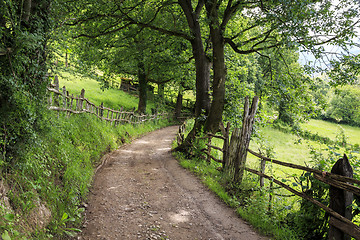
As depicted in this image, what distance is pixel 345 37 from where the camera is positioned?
24.3ft

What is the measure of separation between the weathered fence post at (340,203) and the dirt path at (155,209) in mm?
1329

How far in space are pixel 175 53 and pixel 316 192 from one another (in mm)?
10964

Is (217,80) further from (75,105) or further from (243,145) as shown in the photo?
(75,105)

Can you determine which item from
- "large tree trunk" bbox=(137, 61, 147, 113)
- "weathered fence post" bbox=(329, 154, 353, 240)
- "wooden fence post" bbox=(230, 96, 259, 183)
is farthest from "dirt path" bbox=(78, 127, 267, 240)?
"large tree trunk" bbox=(137, 61, 147, 113)

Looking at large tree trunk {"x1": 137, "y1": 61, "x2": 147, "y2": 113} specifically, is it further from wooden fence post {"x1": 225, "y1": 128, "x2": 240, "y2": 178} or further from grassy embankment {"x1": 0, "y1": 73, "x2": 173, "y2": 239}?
wooden fence post {"x1": 225, "y1": 128, "x2": 240, "y2": 178}

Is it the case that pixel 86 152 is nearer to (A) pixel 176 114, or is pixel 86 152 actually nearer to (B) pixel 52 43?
(B) pixel 52 43

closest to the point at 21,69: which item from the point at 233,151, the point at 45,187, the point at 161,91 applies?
the point at 45,187

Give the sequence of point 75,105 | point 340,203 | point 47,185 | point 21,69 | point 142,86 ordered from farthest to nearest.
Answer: point 142,86 → point 75,105 → point 47,185 → point 340,203 → point 21,69

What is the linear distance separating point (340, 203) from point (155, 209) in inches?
138

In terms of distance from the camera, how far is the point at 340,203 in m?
3.48

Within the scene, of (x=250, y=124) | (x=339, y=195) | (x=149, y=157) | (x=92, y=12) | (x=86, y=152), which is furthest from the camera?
(x=149, y=157)

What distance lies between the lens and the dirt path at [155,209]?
4359 millimetres

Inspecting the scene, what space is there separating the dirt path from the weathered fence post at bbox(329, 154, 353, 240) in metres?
1.33

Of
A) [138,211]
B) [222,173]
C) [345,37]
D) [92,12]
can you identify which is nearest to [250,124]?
[222,173]
